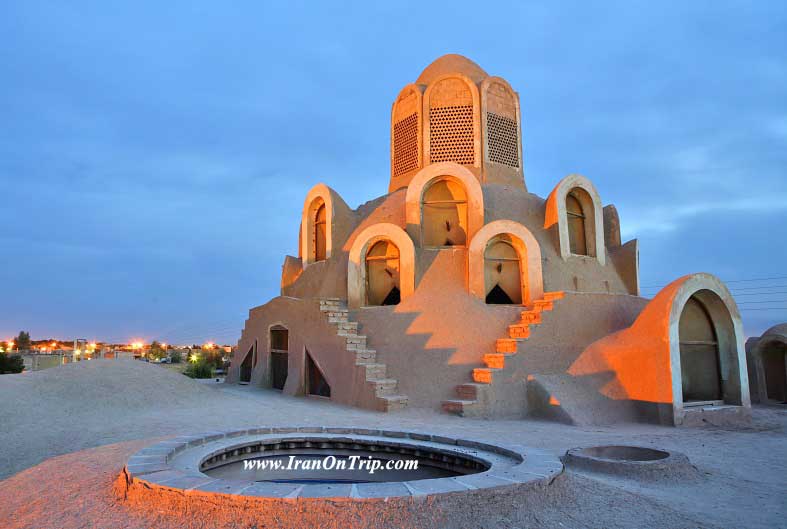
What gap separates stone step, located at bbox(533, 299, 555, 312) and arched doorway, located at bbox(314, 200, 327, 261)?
332 inches

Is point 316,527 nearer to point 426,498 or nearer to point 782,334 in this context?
point 426,498

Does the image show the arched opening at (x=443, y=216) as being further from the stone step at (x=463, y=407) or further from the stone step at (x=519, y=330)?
the stone step at (x=463, y=407)

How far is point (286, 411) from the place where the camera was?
12.9 meters

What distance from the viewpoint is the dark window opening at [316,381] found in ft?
51.1

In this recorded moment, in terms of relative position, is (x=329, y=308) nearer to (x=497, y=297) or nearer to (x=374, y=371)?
(x=374, y=371)

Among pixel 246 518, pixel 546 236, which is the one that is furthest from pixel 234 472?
pixel 546 236

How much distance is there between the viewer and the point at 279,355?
18.2 meters

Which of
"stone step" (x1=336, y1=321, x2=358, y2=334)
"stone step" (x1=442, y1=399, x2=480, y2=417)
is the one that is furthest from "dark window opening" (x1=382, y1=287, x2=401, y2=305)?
"stone step" (x1=442, y1=399, x2=480, y2=417)

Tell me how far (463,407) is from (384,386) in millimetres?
2162

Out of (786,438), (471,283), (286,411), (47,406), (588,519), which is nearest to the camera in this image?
(588,519)

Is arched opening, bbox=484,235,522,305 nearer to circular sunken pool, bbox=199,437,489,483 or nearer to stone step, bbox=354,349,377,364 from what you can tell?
stone step, bbox=354,349,377,364

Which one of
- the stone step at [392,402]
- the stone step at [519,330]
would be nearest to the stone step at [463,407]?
the stone step at [392,402]

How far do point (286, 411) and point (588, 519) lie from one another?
31.2ft

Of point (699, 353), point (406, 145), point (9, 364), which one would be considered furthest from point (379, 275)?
point (9, 364)
